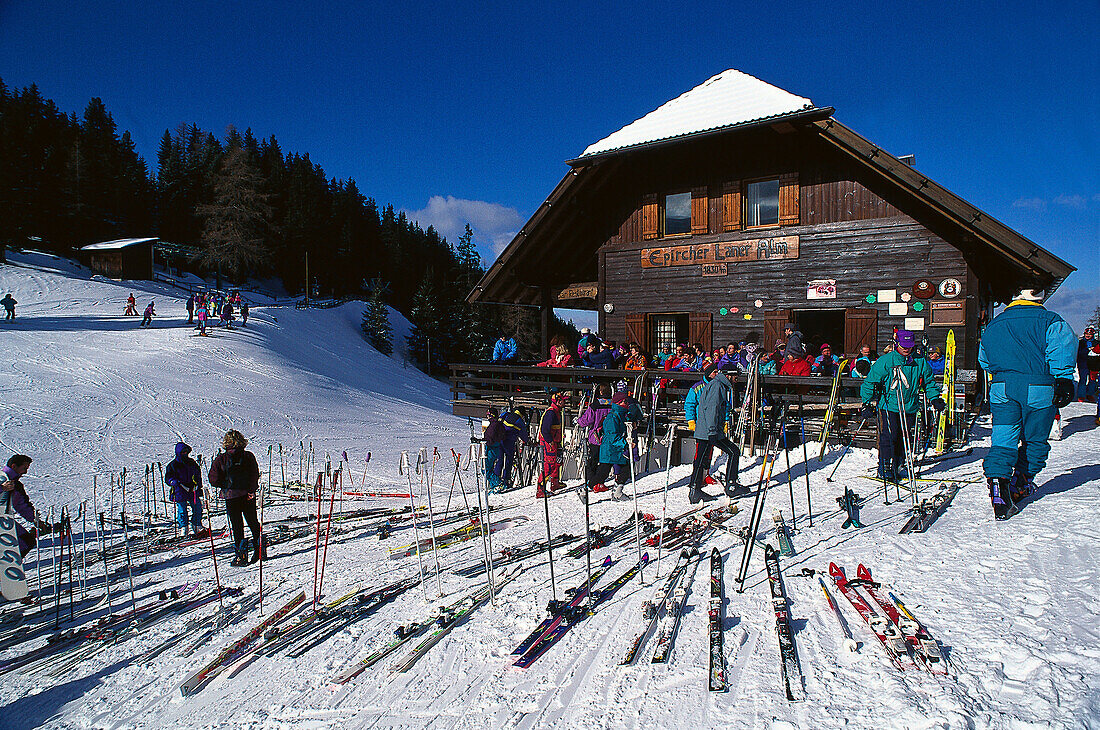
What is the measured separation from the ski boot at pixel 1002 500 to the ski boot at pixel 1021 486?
10.6 inches

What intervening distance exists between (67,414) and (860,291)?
66.1ft

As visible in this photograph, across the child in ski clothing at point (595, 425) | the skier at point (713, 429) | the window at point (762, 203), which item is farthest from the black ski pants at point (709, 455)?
the window at point (762, 203)

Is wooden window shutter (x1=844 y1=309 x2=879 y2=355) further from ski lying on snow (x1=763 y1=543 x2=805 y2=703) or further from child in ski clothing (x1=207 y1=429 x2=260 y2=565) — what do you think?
child in ski clothing (x1=207 y1=429 x2=260 y2=565)

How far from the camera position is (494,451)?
1075 cm

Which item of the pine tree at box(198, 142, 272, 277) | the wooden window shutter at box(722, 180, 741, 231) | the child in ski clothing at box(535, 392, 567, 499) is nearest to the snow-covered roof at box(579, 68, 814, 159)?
the wooden window shutter at box(722, 180, 741, 231)

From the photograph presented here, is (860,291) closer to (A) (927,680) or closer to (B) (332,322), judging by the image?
(A) (927,680)

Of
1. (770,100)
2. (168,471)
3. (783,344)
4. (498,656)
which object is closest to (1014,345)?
(498,656)

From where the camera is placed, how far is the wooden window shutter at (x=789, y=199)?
43.3 feet

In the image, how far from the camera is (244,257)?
2208 inches

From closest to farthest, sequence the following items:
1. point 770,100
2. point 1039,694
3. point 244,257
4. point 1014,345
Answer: point 1039,694 → point 1014,345 → point 770,100 → point 244,257

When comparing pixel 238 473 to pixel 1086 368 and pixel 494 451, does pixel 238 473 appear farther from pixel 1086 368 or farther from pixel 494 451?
pixel 1086 368

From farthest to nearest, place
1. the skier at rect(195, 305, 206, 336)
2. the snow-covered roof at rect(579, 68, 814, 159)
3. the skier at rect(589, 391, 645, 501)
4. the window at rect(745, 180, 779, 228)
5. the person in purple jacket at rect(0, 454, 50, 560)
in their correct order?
the skier at rect(195, 305, 206, 336)
the window at rect(745, 180, 779, 228)
the snow-covered roof at rect(579, 68, 814, 159)
the skier at rect(589, 391, 645, 501)
the person in purple jacket at rect(0, 454, 50, 560)

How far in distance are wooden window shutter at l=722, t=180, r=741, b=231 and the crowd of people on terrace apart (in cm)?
277

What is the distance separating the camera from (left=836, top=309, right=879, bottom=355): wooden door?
1247cm
